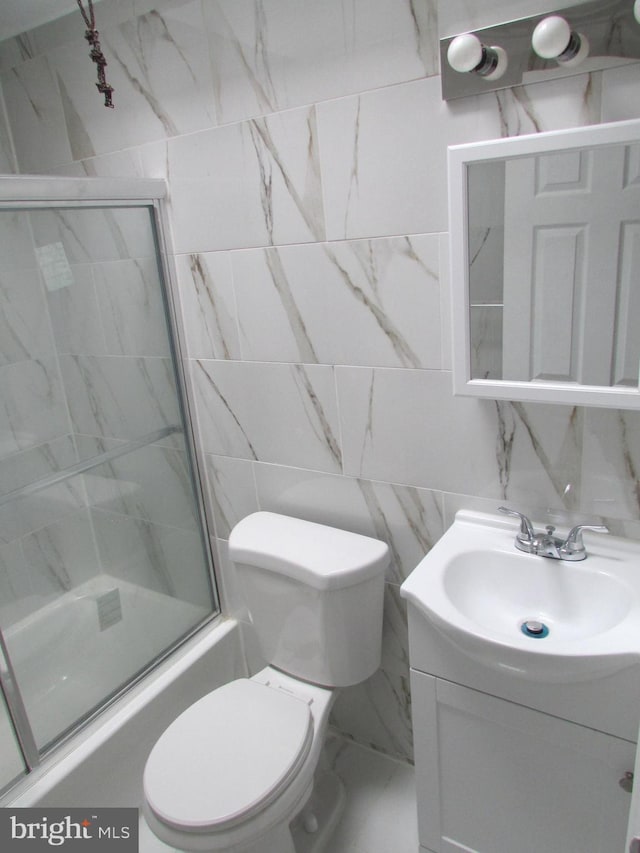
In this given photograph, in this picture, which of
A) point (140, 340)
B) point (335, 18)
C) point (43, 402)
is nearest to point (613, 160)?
point (335, 18)

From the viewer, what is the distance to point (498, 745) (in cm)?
130

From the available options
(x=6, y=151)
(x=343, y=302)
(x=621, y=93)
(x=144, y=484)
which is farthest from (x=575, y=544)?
(x=6, y=151)

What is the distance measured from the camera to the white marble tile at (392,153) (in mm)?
1312

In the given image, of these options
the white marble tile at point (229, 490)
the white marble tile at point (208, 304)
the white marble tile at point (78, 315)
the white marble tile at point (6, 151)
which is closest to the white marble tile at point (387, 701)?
the white marble tile at point (229, 490)

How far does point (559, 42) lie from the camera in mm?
1055

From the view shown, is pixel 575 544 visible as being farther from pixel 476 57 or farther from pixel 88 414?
pixel 88 414

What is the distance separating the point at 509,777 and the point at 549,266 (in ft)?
3.59

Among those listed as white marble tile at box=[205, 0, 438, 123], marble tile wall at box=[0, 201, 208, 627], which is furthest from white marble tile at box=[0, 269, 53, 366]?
white marble tile at box=[205, 0, 438, 123]

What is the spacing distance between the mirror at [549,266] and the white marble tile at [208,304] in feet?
2.36

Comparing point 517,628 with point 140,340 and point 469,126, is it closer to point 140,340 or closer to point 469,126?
point 469,126

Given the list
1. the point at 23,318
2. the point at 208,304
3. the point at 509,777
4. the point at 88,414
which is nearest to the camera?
the point at 509,777

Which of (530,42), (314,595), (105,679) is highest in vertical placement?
(530,42)

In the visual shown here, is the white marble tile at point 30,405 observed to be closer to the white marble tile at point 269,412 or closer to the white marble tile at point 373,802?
the white marble tile at point 269,412

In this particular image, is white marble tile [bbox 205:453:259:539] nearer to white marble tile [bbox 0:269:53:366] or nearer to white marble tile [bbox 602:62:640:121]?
white marble tile [bbox 0:269:53:366]
